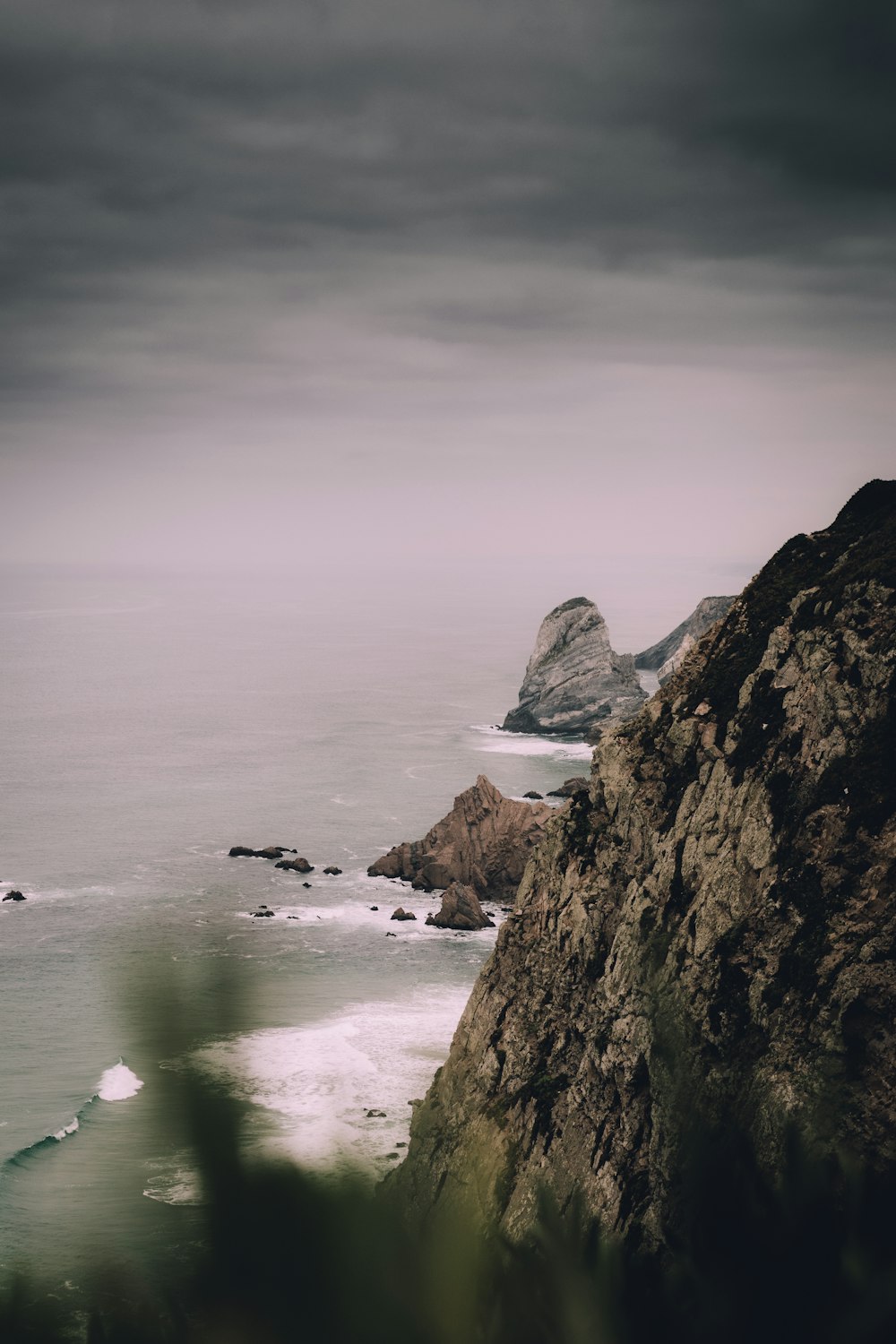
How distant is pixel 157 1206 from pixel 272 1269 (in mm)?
40243

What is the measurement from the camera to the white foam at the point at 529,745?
15000cm

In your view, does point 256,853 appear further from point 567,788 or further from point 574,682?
point 574,682

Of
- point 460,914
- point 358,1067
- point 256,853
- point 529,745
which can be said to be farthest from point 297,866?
point 529,745

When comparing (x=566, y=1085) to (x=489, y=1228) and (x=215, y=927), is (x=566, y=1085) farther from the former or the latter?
(x=215, y=927)

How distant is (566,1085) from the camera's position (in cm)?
3334

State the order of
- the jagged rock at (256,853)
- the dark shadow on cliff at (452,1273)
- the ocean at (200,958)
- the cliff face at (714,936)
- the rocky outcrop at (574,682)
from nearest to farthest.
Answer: the dark shadow on cliff at (452,1273) < the cliff face at (714,936) < the ocean at (200,958) < the jagged rock at (256,853) < the rocky outcrop at (574,682)

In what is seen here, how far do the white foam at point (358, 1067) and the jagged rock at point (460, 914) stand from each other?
12957 millimetres

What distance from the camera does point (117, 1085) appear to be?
5828 cm

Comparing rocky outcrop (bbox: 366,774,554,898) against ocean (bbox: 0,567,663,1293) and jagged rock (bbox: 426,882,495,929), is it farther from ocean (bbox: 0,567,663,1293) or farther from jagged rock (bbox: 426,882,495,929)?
jagged rock (bbox: 426,882,495,929)

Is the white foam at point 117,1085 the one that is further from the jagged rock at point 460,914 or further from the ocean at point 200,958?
the jagged rock at point 460,914

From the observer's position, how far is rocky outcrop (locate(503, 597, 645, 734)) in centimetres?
16475

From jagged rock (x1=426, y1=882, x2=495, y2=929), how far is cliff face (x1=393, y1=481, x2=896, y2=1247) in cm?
4451

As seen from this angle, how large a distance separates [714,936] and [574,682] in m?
139

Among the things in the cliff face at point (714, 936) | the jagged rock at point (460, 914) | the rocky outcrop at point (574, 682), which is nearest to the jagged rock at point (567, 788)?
the jagged rock at point (460, 914)
